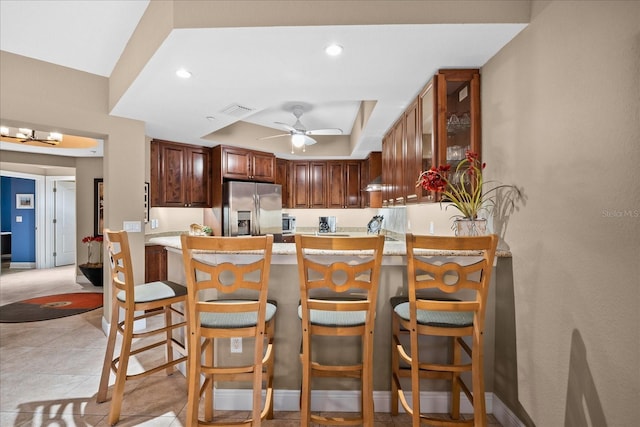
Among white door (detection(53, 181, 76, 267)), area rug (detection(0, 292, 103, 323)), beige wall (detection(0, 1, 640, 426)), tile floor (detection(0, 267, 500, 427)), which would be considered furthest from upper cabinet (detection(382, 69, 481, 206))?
white door (detection(53, 181, 76, 267))

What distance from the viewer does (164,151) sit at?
4469 millimetres

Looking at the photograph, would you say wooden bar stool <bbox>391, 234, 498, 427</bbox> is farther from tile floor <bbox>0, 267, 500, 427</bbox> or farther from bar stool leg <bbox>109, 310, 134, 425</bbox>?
bar stool leg <bbox>109, 310, 134, 425</bbox>

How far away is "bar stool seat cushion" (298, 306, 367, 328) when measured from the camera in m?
1.64

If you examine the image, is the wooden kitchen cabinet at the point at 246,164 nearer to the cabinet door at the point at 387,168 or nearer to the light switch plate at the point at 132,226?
the light switch plate at the point at 132,226

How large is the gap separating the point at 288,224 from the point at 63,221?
18.8 ft

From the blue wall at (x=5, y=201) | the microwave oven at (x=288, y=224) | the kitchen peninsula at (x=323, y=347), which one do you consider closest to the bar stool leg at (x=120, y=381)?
the kitchen peninsula at (x=323, y=347)

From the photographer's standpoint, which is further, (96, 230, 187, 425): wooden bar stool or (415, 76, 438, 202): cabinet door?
(415, 76, 438, 202): cabinet door

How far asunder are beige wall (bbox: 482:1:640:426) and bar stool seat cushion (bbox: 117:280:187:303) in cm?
214

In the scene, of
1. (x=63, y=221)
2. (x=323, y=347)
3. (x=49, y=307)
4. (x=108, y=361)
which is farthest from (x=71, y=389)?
(x=63, y=221)

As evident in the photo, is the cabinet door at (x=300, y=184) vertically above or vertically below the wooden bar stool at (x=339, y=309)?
above

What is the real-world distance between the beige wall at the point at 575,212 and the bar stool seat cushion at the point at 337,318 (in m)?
0.95

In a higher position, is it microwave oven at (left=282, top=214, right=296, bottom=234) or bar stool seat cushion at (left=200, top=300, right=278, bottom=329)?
microwave oven at (left=282, top=214, right=296, bottom=234)

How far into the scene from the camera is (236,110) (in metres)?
Answer: 3.26

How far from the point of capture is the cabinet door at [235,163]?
15.8ft
